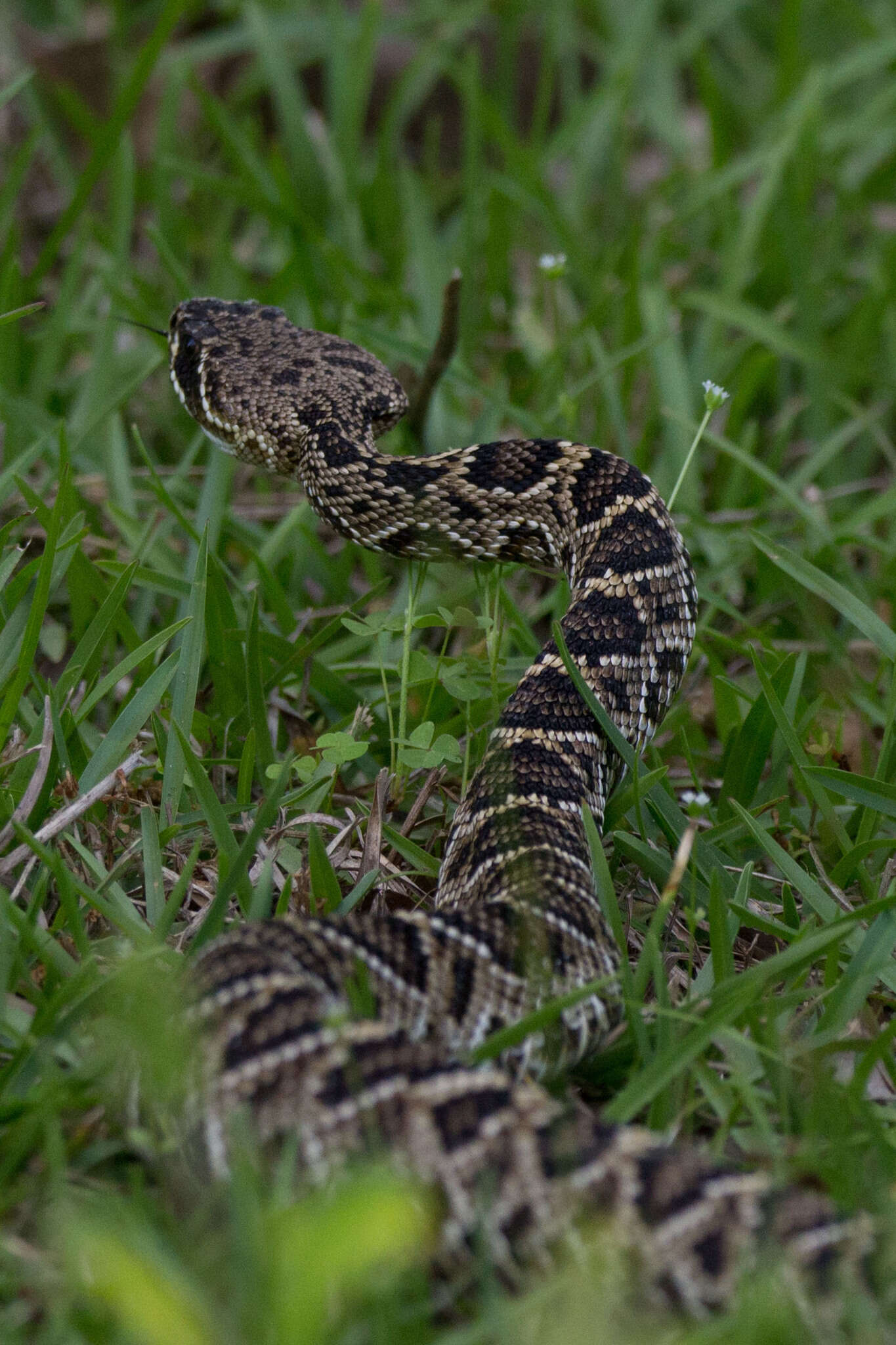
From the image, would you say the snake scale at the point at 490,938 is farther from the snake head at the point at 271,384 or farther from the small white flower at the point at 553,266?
the small white flower at the point at 553,266

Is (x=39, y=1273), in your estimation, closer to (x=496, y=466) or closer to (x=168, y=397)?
(x=496, y=466)

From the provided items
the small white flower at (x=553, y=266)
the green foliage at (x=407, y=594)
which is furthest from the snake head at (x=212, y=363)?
the small white flower at (x=553, y=266)

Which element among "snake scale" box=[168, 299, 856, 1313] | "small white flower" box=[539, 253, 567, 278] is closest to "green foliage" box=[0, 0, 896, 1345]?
"small white flower" box=[539, 253, 567, 278]

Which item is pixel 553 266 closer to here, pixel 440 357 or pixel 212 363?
pixel 440 357

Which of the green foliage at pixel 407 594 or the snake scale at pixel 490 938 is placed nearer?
the snake scale at pixel 490 938

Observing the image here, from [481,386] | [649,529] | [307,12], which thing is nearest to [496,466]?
[649,529]

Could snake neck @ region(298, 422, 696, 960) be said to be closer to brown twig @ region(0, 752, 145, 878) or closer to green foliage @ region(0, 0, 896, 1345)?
green foliage @ region(0, 0, 896, 1345)

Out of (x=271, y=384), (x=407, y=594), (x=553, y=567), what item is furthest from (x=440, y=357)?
(x=553, y=567)
